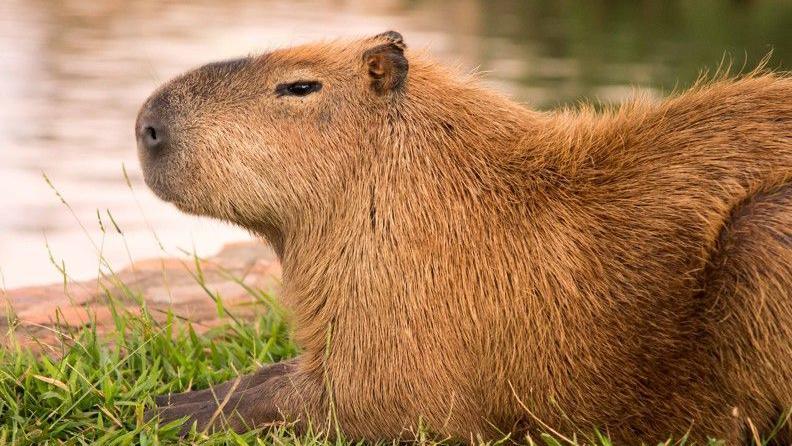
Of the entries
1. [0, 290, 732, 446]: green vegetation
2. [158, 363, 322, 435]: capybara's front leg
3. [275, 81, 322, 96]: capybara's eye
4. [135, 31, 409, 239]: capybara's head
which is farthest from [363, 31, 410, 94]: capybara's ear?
[0, 290, 732, 446]: green vegetation

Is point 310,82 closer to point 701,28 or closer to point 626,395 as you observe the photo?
point 626,395

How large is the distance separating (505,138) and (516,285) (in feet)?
1.63

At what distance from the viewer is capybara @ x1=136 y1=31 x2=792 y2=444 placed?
3322mm

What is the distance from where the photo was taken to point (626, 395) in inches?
134

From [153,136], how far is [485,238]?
107 centimetres

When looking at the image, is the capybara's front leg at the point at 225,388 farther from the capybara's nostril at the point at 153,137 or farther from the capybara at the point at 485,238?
the capybara's nostril at the point at 153,137

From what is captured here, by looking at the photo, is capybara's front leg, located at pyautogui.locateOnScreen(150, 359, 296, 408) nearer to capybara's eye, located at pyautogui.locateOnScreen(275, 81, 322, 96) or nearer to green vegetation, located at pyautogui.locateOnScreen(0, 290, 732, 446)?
green vegetation, located at pyautogui.locateOnScreen(0, 290, 732, 446)

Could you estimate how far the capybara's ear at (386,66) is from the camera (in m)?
3.58

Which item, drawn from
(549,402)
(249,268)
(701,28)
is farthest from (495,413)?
(701,28)

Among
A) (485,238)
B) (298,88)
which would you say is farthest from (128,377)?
(485,238)

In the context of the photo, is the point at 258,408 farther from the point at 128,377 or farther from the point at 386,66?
the point at 386,66

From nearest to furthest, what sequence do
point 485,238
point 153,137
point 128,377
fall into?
point 485,238 → point 153,137 → point 128,377

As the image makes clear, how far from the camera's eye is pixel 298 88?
11.9 ft

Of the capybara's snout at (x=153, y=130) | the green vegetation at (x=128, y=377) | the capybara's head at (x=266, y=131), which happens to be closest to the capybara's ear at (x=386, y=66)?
the capybara's head at (x=266, y=131)
